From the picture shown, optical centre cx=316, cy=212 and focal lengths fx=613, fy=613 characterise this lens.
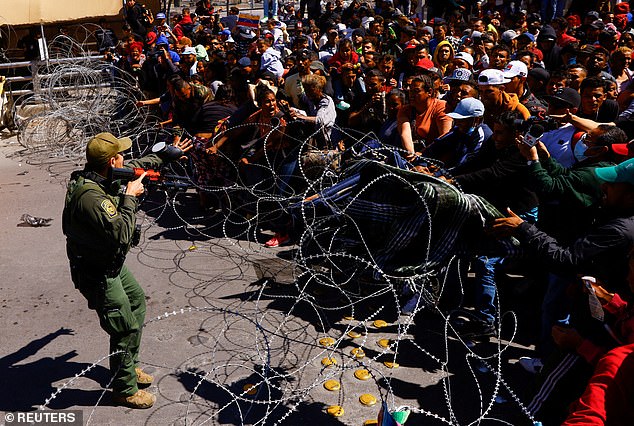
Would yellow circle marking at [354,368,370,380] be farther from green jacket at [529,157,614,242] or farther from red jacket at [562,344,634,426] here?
red jacket at [562,344,634,426]

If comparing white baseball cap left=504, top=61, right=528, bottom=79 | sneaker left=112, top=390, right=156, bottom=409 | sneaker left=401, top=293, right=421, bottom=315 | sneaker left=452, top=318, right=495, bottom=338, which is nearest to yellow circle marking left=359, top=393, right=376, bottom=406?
sneaker left=452, top=318, right=495, bottom=338

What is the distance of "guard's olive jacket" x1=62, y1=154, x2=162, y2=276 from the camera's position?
400 centimetres

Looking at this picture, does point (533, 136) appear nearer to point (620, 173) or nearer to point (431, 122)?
point (620, 173)

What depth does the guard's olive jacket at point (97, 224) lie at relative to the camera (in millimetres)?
4000

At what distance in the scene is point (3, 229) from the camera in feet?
25.1

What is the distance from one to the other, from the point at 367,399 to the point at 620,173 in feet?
7.36

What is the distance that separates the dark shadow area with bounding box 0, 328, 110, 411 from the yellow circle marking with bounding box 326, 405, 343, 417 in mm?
1694

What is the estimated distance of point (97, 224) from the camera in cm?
399

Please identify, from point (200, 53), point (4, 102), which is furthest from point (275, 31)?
point (4, 102)

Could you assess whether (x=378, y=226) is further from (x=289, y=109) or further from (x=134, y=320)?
(x=289, y=109)

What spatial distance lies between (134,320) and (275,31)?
1159cm

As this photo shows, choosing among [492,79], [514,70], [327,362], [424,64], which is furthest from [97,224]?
[424,64]

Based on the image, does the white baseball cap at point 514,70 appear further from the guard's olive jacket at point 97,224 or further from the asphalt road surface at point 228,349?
the guard's olive jacket at point 97,224

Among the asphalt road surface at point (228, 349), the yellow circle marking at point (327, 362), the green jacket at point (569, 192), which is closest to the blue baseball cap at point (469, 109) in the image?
the green jacket at point (569, 192)
